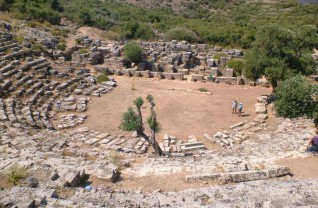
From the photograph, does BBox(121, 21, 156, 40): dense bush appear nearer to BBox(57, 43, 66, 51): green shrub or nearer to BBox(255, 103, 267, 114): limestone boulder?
BBox(57, 43, 66, 51): green shrub

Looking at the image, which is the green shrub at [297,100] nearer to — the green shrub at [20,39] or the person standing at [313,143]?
the person standing at [313,143]

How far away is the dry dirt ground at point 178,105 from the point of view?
22.2 metres

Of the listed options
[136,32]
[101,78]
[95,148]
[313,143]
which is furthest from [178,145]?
[136,32]

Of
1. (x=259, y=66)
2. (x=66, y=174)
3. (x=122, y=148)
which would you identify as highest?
(x=259, y=66)

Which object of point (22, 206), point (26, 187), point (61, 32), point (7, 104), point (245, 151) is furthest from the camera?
point (61, 32)

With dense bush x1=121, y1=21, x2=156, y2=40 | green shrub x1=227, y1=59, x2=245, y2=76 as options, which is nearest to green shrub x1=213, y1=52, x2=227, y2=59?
green shrub x1=227, y1=59, x2=245, y2=76

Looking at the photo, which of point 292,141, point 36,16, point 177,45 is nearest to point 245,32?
point 177,45

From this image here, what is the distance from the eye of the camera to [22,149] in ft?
52.3

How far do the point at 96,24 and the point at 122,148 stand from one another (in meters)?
33.7

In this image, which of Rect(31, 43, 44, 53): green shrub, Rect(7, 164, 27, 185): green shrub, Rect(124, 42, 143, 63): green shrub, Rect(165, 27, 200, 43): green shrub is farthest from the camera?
Rect(165, 27, 200, 43): green shrub

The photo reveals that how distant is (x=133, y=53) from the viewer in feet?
114

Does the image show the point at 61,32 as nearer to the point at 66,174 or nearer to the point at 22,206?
the point at 66,174

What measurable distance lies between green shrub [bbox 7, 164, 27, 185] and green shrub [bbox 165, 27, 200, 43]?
3500cm

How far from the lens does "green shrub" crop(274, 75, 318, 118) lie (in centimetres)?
1628
